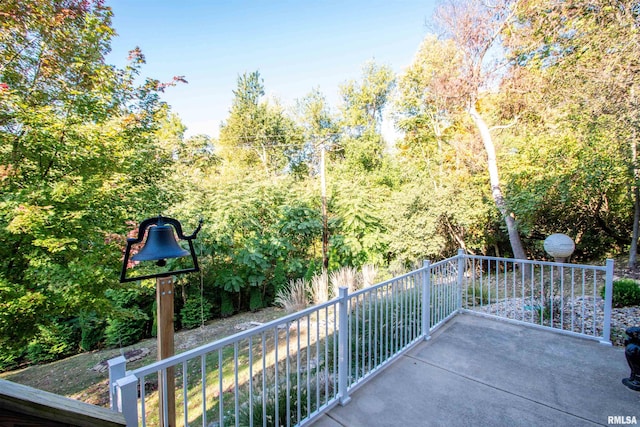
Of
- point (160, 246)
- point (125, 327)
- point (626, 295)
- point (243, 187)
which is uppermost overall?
point (243, 187)

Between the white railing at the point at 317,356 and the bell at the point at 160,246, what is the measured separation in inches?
22.6

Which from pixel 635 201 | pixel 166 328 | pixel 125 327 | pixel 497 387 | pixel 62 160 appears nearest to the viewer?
pixel 166 328

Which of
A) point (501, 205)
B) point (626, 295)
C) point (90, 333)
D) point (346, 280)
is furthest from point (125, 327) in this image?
point (626, 295)

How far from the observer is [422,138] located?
1270cm

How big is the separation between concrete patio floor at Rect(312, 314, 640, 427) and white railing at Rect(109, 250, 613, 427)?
0.18m

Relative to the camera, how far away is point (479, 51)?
6738 millimetres

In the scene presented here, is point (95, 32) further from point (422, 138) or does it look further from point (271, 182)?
point (422, 138)

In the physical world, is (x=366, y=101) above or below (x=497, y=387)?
above

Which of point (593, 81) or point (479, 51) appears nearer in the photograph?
point (593, 81)

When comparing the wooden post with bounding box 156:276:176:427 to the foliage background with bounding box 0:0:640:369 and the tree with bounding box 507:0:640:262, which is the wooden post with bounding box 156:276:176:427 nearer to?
the foliage background with bounding box 0:0:640:369

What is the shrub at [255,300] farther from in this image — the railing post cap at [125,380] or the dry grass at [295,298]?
the railing post cap at [125,380]

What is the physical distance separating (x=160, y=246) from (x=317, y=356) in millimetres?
1382

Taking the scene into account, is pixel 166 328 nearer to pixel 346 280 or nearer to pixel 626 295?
pixel 346 280

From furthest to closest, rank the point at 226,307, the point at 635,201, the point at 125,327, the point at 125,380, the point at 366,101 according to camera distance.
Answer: the point at 366,101 < the point at 226,307 < the point at 125,327 < the point at 635,201 < the point at 125,380
